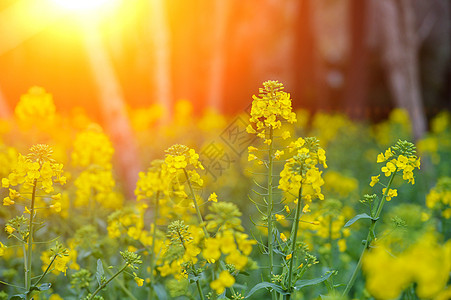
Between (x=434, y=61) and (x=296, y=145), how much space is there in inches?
406

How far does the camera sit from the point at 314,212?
8.64 ft

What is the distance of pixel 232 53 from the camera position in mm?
12938

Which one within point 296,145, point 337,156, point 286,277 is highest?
point 337,156

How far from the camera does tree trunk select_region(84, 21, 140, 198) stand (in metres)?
4.56

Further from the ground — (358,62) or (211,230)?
(358,62)

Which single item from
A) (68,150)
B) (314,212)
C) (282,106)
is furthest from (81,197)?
(68,150)

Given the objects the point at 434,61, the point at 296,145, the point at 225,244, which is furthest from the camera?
the point at 434,61

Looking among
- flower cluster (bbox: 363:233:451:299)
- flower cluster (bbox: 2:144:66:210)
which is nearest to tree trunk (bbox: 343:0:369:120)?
flower cluster (bbox: 2:144:66:210)

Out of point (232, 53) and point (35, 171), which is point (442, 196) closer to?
point (35, 171)

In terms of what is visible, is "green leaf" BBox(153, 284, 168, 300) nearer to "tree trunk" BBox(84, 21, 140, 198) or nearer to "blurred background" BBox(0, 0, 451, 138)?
"tree trunk" BBox(84, 21, 140, 198)

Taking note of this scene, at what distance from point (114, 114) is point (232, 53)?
348 inches

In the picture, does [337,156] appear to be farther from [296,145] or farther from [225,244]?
[225,244]

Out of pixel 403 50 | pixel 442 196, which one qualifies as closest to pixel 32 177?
pixel 442 196

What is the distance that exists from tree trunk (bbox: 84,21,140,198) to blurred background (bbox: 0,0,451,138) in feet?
7.38
